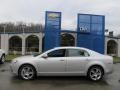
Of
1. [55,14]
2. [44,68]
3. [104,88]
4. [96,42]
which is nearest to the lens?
[104,88]

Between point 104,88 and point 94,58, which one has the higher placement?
point 94,58

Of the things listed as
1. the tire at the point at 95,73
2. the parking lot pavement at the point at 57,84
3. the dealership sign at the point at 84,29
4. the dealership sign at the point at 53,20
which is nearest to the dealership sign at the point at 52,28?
the dealership sign at the point at 53,20

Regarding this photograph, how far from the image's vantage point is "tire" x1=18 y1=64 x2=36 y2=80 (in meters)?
10.7

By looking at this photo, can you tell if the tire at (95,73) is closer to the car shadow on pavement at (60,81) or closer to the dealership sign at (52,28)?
the car shadow on pavement at (60,81)

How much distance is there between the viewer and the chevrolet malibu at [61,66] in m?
10.6

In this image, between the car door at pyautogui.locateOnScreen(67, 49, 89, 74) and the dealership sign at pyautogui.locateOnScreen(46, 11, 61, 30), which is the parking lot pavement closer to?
the car door at pyautogui.locateOnScreen(67, 49, 89, 74)

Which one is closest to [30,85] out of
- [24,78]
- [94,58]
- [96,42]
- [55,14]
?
[24,78]

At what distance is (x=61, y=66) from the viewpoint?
10656 millimetres

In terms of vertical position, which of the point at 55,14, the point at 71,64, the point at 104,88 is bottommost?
the point at 104,88

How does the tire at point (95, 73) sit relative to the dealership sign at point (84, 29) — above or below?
below

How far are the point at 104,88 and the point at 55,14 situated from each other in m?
17.8

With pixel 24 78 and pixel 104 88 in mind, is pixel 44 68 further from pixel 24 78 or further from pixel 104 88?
pixel 104 88

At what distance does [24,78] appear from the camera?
35.1ft

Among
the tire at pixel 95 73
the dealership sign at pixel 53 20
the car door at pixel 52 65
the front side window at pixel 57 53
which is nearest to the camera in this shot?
the car door at pixel 52 65
